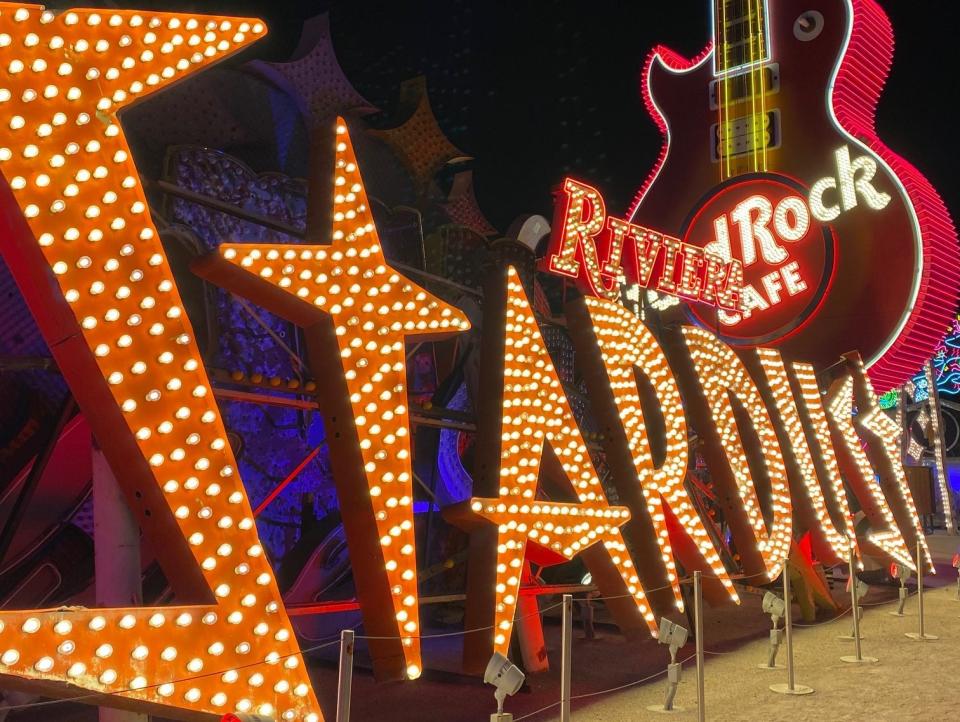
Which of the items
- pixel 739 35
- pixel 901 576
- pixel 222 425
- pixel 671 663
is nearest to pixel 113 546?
pixel 222 425

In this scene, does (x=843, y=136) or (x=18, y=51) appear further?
(x=843, y=136)

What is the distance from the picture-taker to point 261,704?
476 centimetres

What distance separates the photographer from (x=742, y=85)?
1880 cm

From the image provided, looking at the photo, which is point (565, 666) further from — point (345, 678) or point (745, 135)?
point (745, 135)

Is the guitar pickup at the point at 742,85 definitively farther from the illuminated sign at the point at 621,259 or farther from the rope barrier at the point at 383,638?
the rope barrier at the point at 383,638

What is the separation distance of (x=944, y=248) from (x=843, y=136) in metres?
2.84

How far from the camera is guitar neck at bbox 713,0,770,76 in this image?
61.0ft

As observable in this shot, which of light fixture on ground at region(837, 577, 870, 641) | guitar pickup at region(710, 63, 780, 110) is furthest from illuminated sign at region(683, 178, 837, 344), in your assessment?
light fixture on ground at region(837, 577, 870, 641)

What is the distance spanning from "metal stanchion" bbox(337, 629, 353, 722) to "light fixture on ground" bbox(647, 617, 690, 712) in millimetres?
3581

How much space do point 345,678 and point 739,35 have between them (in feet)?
59.4

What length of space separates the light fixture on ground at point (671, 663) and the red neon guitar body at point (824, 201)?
8214 millimetres

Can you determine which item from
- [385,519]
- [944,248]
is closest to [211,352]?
[385,519]

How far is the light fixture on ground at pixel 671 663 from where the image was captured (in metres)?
7.09

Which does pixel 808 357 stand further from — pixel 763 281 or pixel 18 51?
pixel 18 51
